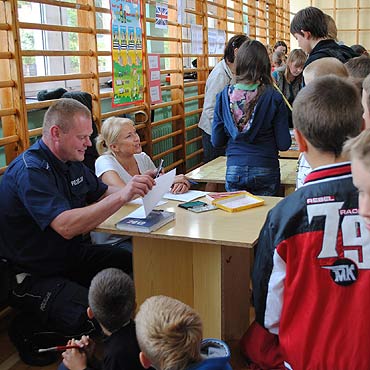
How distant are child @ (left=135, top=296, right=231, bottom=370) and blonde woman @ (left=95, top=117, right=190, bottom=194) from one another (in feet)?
5.30

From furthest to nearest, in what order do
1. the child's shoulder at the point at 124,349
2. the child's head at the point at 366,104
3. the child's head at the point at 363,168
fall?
1. the child's head at the point at 366,104
2. the child's shoulder at the point at 124,349
3. the child's head at the point at 363,168

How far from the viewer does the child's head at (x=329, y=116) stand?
5.07 feet

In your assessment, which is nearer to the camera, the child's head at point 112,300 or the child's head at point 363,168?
the child's head at point 363,168

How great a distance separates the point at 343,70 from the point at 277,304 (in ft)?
5.02

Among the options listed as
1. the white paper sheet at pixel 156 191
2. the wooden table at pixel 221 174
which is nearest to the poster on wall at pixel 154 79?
the wooden table at pixel 221 174

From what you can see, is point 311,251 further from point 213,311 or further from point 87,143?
point 87,143

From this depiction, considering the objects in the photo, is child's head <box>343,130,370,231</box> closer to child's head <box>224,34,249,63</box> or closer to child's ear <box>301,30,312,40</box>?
child's ear <box>301,30,312,40</box>

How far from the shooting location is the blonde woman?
314 centimetres

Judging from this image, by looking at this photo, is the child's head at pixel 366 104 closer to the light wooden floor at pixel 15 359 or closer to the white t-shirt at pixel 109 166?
the light wooden floor at pixel 15 359

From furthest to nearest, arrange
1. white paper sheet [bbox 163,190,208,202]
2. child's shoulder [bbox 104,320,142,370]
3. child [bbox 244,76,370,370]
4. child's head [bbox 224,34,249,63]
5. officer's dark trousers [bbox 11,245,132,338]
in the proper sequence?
child's head [bbox 224,34,249,63] → white paper sheet [bbox 163,190,208,202] → officer's dark trousers [bbox 11,245,132,338] → child's shoulder [bbox 104,320,142,370] → child [bbox 244,76,370,370]

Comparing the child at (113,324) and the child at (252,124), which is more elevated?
the child at (252,124)

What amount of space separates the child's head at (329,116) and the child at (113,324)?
0.89 meters

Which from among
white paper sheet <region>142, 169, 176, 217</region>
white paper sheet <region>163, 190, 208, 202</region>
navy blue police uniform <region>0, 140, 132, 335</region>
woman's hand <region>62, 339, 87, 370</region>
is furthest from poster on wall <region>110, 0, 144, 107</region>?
woman's hand <region>62, 339, 87, 370</region>

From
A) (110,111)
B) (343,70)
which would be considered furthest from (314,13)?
(110,111)
